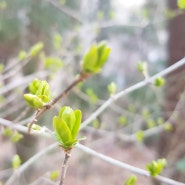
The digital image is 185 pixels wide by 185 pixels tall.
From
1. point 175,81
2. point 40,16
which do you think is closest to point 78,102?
point 40,16

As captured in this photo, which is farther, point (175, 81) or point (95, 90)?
point (95, 90)

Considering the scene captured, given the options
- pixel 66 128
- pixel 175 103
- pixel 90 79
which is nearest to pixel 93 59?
pixel 66 128

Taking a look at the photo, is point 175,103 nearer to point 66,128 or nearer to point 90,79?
point 90,79

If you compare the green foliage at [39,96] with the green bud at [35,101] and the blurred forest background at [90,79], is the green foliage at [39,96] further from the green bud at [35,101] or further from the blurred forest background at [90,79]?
the blurred forest background at [90,79]

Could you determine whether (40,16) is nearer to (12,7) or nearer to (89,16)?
(12,7)

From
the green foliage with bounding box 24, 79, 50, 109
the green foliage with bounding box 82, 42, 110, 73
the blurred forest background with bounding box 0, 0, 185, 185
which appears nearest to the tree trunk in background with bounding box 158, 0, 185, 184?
the blurred forest background with bounding box 0, 0, 185, 185
